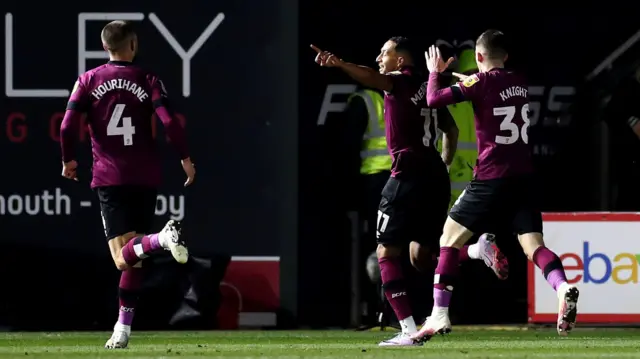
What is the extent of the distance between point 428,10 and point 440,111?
9.66ft

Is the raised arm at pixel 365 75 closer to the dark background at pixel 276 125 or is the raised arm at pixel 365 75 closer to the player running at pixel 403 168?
the player running at pixel 403 168

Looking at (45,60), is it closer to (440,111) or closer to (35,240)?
(35,240)

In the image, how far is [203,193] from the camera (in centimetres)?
1285

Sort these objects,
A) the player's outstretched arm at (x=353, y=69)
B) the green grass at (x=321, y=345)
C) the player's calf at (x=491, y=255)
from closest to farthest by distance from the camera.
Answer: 1. the green grass at (x=321, y=345)
2. the player's outstretched arm at (x=353, y=69)
3. the player's calf at (x=491, y=255)

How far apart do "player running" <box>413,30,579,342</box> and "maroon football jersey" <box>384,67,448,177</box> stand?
414mm

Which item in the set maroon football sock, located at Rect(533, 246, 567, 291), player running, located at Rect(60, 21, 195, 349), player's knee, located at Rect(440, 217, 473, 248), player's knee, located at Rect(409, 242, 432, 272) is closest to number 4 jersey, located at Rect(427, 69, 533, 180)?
player's knee, located at Rect(440, 217, 473, 248)

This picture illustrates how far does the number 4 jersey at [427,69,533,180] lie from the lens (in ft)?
30.8

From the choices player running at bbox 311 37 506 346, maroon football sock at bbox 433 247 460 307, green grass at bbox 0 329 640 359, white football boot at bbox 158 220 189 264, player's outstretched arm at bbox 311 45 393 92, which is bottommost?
green grass at bbox 0 329 640 359

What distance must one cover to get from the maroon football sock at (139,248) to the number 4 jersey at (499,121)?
1.69 metres

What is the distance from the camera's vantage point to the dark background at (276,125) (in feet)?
41.7

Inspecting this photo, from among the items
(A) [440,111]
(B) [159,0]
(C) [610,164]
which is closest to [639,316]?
(C) [610,164]

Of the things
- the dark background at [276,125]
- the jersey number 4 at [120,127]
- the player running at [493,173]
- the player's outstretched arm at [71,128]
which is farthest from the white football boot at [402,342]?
the dark background at [276,125]

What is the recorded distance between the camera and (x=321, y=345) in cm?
1011

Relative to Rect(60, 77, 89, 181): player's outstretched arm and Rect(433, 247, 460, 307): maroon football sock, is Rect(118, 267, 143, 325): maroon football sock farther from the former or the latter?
Rect(433, 247, 460, 307): maroon football sock
